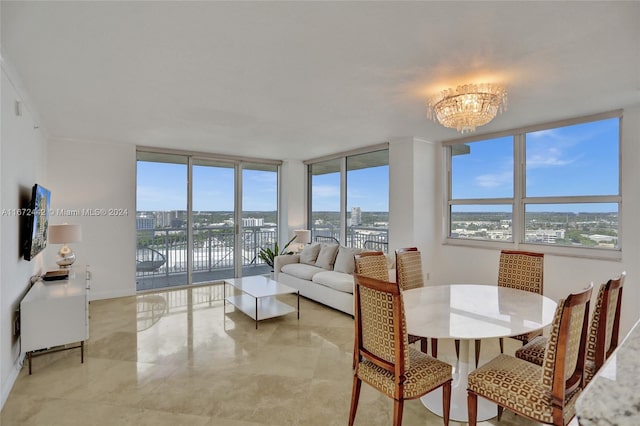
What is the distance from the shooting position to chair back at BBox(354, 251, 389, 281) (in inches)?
116

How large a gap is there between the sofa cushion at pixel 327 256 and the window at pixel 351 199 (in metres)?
0.90

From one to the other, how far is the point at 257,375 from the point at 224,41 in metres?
2.58

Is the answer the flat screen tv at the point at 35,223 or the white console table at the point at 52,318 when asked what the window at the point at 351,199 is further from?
the flat screen tv at the point at 35,223

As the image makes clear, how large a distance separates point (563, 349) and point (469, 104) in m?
1.82

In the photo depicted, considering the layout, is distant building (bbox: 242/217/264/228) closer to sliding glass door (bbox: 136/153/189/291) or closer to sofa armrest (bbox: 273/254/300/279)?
sliding glass door (bbox: 136/153/189/291)

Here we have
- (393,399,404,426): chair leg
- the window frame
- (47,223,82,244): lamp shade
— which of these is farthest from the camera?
(47,223,82,244): lamp shade

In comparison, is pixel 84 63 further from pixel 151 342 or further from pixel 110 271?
pixel 110 271

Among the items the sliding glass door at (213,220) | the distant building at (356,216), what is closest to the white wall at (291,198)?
the sliding glass door at (213,220)

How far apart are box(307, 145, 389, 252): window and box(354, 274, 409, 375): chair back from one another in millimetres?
3667

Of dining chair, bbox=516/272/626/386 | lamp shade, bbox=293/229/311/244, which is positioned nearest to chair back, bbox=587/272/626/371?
dining chair, bbox=516/272/626/386

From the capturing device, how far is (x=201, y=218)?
20.0 ft

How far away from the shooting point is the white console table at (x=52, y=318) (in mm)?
2766

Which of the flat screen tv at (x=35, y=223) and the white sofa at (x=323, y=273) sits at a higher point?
the flat screen tv at (x=35, y=223)

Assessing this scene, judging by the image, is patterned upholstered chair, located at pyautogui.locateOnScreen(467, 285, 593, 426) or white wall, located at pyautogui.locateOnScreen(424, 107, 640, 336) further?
white wall, located at pyautogui.locateOnScreen(424, 107, 640, 336)
